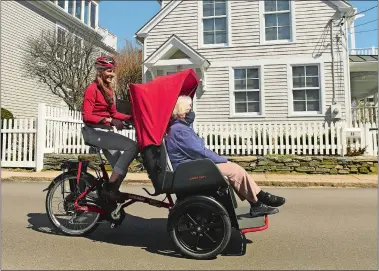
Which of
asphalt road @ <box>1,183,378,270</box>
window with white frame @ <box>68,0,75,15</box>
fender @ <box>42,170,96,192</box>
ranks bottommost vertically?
→ asphalt road @ <box>1,183,378,270</box>

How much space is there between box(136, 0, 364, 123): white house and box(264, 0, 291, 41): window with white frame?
0.04m

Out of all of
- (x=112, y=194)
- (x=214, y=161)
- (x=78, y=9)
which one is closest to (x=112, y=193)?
(x=112, y=194)

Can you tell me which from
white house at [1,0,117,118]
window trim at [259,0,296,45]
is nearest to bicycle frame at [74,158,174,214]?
window trim at [259,0,296,45]

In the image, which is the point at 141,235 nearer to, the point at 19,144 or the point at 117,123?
the point at 117,123

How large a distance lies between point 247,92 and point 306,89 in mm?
2467

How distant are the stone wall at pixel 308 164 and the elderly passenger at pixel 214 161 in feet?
21.2

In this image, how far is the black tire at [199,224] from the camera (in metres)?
3.57

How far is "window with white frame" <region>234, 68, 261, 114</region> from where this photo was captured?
582 inches

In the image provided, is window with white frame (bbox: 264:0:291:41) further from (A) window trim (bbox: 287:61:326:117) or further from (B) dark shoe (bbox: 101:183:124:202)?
(B) dark shoe (bbox: 101:183:124:202)

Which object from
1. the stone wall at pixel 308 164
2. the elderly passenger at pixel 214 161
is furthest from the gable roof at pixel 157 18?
the elderly passenger at pixel 214 161

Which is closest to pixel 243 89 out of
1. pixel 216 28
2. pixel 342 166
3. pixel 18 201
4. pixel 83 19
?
pixel 216 28

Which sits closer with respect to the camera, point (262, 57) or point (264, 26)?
point (262, 57)

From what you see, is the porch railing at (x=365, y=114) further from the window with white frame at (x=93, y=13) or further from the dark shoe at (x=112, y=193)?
the window with white frame at (x=93, y=13)

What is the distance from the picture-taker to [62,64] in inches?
707
